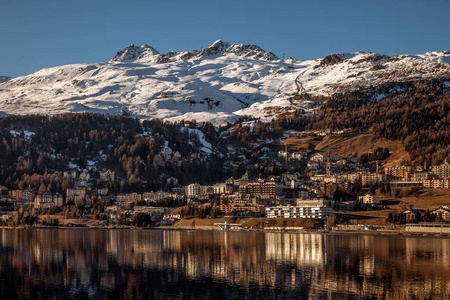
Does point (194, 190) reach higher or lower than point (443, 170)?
lower

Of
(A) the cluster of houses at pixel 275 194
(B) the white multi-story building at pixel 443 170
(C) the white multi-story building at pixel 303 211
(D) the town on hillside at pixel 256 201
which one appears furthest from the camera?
(B) the white multi-story building at pixel 443 170

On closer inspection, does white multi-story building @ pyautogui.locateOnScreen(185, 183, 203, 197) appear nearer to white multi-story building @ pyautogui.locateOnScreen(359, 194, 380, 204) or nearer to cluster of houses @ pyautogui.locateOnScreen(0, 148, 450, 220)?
cluster of houses @ pyautogui.locateOnScreen(0, 148, 450, 220)

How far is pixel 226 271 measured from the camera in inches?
2292

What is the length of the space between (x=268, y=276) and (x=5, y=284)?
77.5ft

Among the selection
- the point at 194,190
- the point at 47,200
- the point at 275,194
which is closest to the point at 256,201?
the point at 275,194

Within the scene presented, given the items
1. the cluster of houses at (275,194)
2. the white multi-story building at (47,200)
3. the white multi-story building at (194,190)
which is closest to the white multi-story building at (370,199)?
the cluster of houses at (275,194)

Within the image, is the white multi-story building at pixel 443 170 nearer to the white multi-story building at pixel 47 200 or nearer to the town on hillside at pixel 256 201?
the town on hillside at pixel 256 201

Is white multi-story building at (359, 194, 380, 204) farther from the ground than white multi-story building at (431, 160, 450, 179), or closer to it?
closer to it

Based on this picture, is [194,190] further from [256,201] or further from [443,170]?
[443,170]

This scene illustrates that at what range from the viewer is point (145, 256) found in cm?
7175

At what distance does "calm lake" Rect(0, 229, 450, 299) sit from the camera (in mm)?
47031

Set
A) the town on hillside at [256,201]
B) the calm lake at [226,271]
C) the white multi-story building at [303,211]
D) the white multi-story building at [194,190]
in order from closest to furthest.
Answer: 1. the calm lake at [226,271]
2. the white multi-story building at [303,211]
3. the town on hillside at [256,201]
4. the white multi-story building at [194,190]

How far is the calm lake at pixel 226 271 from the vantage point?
47.0 meters

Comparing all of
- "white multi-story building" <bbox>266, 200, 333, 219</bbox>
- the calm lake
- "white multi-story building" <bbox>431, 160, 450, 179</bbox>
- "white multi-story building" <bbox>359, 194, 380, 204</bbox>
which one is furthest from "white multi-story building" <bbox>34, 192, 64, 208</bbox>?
"white multi-story building" <bbox>431, 160, 450, 179</bbox>
